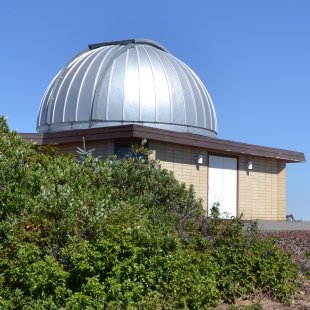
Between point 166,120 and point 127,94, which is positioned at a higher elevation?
point 127,94

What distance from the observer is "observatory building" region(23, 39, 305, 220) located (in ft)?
73.0

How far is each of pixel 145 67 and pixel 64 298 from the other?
17597mm

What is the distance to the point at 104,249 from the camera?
7938mm

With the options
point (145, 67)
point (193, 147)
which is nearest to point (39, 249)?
point (193, 147)

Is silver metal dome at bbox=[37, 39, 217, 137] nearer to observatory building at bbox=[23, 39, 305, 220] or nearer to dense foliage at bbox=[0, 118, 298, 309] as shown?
observatory building at bbox=[23, 39, 305, 220]

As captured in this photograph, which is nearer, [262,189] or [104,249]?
[104,249]

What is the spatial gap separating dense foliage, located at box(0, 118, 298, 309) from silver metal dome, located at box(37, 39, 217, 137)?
12.8 metres

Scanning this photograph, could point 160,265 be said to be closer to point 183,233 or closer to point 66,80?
point 183,233

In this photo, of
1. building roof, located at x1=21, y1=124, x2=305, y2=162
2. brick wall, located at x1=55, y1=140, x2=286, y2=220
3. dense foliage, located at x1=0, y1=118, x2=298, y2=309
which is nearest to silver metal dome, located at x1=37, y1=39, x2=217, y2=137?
building roof, located at x1=21, y1=124, x2=305, y2=162

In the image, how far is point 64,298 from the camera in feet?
24.8

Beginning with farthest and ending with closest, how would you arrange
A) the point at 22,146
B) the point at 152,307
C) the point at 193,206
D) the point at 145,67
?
the point at 145,67
the point at 193,206
the point at 22,146
the point at 152,307

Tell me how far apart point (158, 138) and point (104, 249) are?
12384 mm

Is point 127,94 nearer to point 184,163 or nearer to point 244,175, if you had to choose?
point 184,163

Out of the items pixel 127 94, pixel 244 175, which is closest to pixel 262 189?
pixel 244 175
